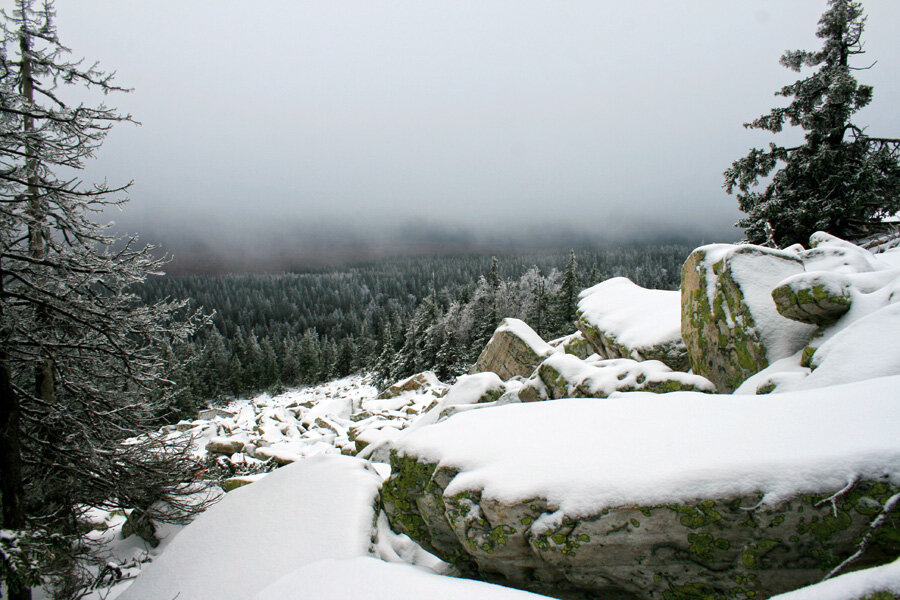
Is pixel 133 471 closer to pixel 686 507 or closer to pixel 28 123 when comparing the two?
pixel 28 123

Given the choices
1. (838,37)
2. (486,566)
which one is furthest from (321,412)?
(838,37)

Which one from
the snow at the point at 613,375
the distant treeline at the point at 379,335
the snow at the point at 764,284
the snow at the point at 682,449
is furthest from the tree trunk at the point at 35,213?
the snow at the point at 764,284

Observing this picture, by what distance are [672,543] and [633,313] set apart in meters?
10.1

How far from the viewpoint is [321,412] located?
72.0 ft

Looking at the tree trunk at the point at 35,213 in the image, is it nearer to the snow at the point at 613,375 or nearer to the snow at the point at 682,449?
the snow at the point at 682,449

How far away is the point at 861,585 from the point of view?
6.81 feet

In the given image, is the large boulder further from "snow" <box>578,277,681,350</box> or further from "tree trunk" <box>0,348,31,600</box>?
"tree trunk" <box>0,348,31,600</box>

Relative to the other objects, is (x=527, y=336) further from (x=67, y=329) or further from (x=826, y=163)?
(x=67, y=329)

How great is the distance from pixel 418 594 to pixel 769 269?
9.04 m

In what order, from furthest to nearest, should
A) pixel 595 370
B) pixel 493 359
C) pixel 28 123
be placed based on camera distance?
pixel 493 359, pixel 595 370, pixel 28 123

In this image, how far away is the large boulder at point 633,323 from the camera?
9459 mm

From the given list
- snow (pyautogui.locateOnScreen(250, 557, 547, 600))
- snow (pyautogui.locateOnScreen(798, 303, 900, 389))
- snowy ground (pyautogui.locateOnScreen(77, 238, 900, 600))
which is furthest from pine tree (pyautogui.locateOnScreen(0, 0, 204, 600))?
snow (pyautogui.locateOnScreen(798, 303, 900, 389))

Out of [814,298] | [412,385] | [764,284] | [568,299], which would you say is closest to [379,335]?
[568,299]

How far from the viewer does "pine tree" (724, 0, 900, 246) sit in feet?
36.6
